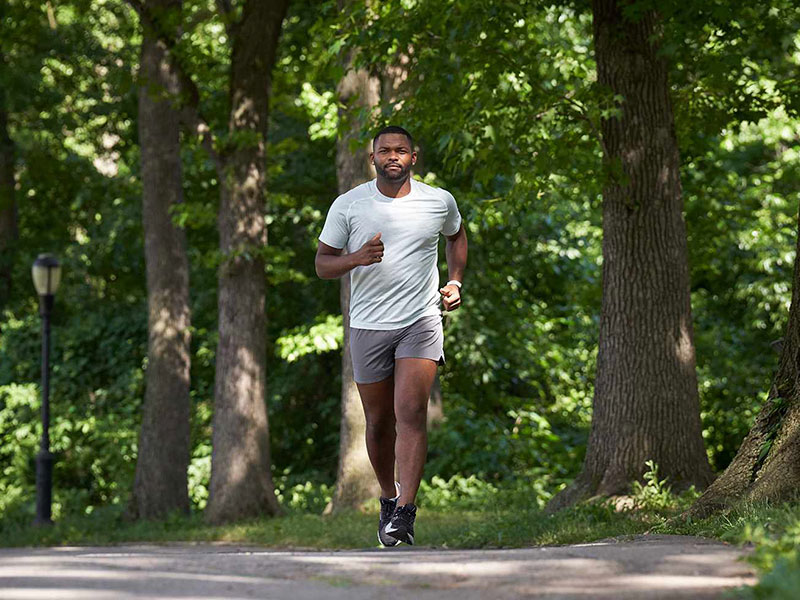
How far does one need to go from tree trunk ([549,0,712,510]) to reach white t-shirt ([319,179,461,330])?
383 centimetres

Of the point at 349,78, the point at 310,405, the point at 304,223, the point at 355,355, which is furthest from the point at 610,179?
the point at 310,405

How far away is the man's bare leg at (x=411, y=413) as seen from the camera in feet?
22.4

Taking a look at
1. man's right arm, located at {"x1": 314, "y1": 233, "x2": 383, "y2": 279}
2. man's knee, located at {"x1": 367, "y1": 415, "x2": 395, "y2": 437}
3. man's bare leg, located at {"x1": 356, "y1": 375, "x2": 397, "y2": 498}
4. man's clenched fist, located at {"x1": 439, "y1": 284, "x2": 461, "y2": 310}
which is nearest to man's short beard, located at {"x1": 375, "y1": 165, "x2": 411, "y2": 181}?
man's right arm, located at {"x1": 314, "y1": 233, "x2": 383, "y2": 279}

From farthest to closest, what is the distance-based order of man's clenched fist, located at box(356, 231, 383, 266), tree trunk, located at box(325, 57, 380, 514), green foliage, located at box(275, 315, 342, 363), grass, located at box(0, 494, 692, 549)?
1. green foliage, located at box(275, 315, 342, 363)
2. tree trunk, located at box(325, 57, 380, 514)
3. grass, located at box(0, 494, 692, 549)
4. man's clenched fist, located at box(356, 231, 383, 266)

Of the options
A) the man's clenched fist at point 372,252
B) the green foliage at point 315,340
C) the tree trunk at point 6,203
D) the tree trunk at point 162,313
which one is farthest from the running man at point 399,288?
the tree trunk at point 6,203

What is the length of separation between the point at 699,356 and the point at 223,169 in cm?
780

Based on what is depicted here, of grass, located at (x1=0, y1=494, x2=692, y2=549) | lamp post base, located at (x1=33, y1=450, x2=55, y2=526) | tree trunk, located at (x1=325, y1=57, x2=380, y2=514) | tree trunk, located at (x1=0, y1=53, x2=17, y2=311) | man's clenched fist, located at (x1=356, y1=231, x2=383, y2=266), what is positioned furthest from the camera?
tree trunk, located at (x1=0, y1=53, x2=17, y2=311)

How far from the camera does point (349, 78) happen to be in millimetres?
14594

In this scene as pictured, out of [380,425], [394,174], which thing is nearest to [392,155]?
[394,174]

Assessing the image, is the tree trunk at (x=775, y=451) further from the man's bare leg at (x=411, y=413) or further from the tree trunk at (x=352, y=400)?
the tree trunk at (x=352, y=400)

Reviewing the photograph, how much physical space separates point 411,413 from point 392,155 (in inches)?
55.5

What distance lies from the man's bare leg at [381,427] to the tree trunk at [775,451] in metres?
1.74

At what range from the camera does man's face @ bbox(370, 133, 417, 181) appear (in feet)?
22.1

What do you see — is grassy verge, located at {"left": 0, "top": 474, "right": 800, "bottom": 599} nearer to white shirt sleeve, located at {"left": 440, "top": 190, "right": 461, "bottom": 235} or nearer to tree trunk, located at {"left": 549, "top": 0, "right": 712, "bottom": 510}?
tree trunk, located at {"left": 549, "top": 0, "right": 712, "bottom": 510}
